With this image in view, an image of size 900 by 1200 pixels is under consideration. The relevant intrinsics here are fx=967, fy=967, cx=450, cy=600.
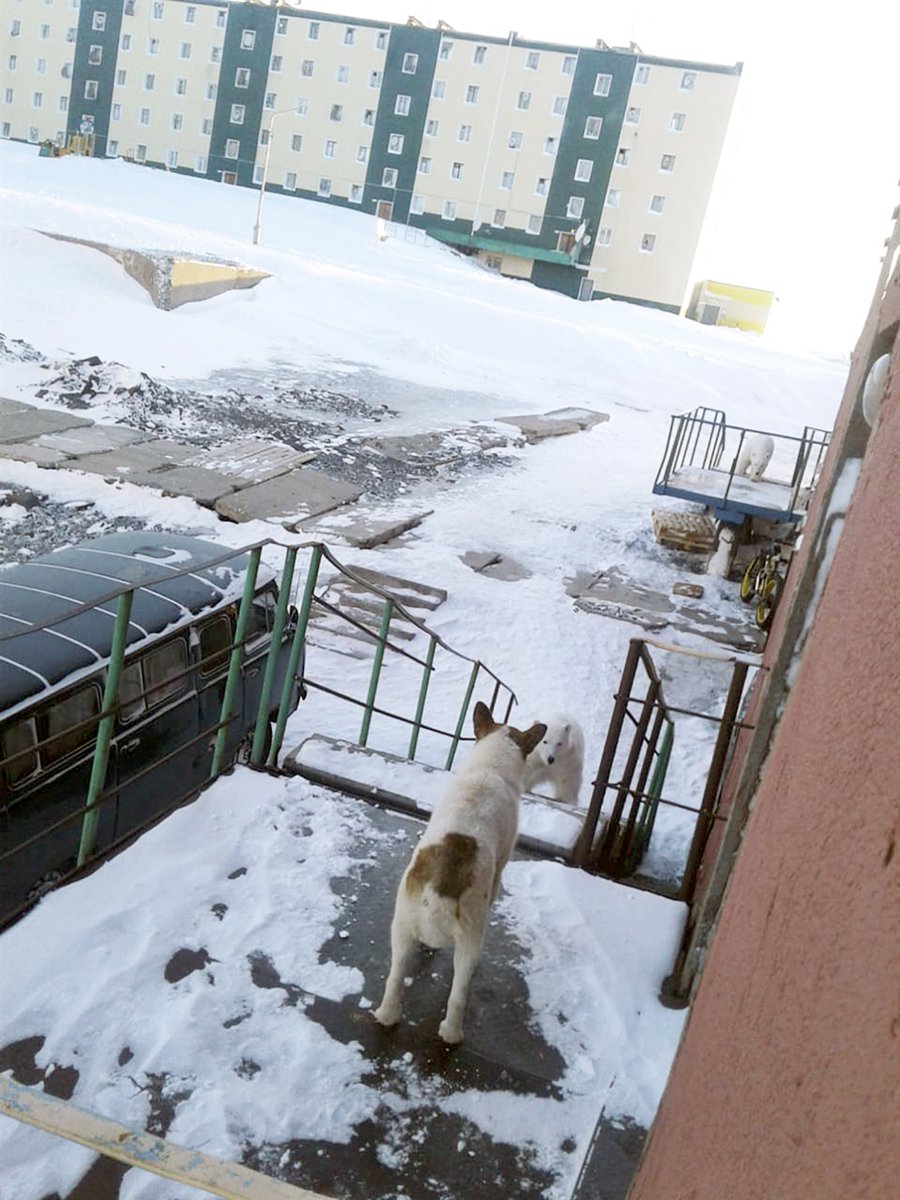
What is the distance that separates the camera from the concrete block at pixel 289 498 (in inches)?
587

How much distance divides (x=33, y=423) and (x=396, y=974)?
53.0 feet

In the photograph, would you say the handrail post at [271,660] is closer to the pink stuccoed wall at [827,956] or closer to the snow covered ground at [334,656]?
the snow covered ground at [334,656]

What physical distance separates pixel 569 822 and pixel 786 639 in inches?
82.0

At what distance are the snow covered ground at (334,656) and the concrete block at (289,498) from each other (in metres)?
0.39

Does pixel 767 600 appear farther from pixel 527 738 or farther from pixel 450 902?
pixel 450 902

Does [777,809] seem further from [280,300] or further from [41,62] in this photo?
[41,62]

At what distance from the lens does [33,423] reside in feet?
57.0

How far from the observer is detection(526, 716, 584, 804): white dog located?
315 inches

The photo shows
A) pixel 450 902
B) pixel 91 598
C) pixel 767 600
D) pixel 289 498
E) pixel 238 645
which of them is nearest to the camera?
pixel 450 902

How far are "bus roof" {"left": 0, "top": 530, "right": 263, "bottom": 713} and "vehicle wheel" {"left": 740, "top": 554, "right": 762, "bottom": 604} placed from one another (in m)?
8.86

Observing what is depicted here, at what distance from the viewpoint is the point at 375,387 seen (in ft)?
85.7

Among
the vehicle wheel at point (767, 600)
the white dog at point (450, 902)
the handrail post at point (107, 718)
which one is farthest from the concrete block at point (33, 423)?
the white dog at point (450, 902)

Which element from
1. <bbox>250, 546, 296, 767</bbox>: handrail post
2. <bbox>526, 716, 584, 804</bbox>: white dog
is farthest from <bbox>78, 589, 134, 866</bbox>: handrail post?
<bbox>526, 716, 584, 804</bbox>: white dog

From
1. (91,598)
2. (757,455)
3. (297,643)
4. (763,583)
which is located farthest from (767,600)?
(91,598)
